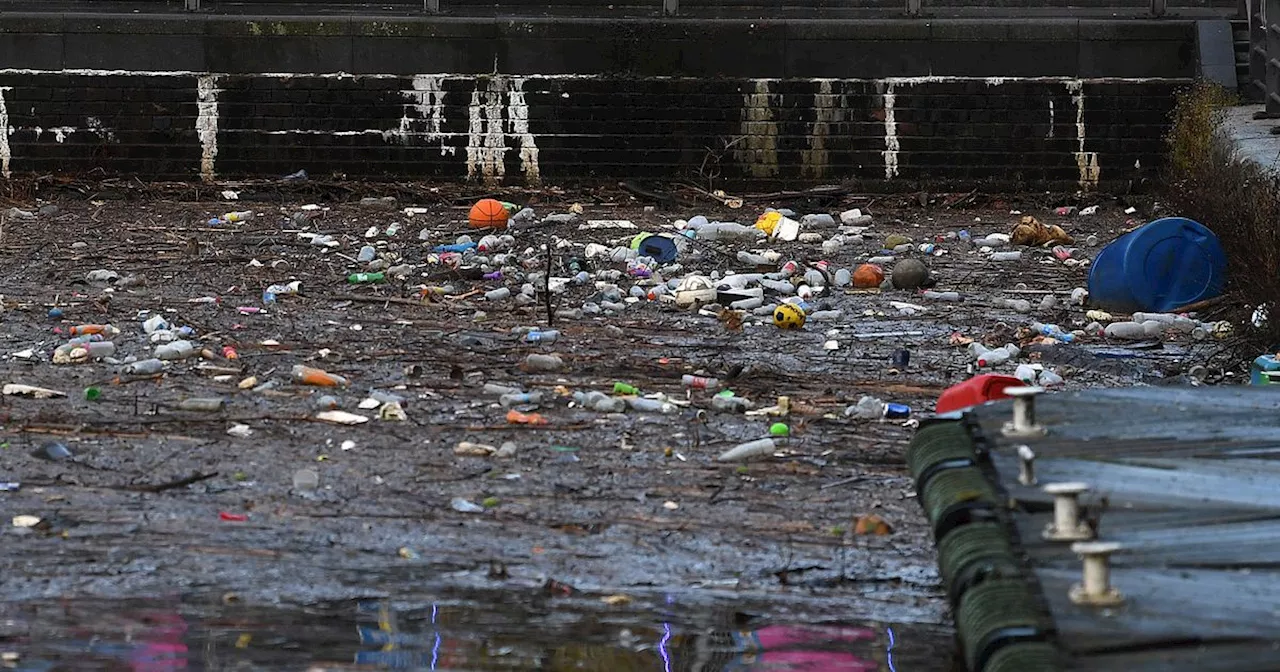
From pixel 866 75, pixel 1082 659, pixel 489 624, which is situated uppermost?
pixel 866 75

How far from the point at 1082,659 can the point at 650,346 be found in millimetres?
4831

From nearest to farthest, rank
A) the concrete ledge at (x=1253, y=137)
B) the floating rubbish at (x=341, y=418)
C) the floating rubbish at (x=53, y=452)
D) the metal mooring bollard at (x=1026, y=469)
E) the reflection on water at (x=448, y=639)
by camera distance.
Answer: the metal mooring bollard at (x=1026, y=469) → the reflection on water at (x=448, y=639) → the floating rubbish at (x=53, y=452) → the floating rubbish at (x=341, y=418) → the concrete ledge at (x=1253, y=137)

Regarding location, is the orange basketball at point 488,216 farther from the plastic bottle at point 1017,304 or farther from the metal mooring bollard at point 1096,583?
the metal mooring bollard at point 1096,583

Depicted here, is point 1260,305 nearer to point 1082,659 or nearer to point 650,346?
point 650,346

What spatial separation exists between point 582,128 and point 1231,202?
213 inches

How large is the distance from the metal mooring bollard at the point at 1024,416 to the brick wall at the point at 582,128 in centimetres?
867

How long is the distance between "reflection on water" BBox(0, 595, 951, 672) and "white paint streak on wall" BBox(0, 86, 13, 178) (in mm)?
9444

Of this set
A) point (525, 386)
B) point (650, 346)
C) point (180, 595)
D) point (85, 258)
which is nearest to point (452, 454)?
point (525, 386)

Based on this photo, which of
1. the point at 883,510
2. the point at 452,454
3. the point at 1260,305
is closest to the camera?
the point at 883,510

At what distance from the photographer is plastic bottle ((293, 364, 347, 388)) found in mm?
6652

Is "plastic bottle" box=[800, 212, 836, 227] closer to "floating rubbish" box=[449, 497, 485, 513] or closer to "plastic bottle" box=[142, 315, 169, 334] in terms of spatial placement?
"plastic bottle" box=[142, 315, 169, 334]

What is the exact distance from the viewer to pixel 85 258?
9.86 m

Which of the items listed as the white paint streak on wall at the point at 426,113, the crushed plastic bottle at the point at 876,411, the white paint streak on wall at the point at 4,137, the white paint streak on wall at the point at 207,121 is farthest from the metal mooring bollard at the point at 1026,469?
the white paint streak on wall at the point at 4,137

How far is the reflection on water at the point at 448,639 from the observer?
3.89m
